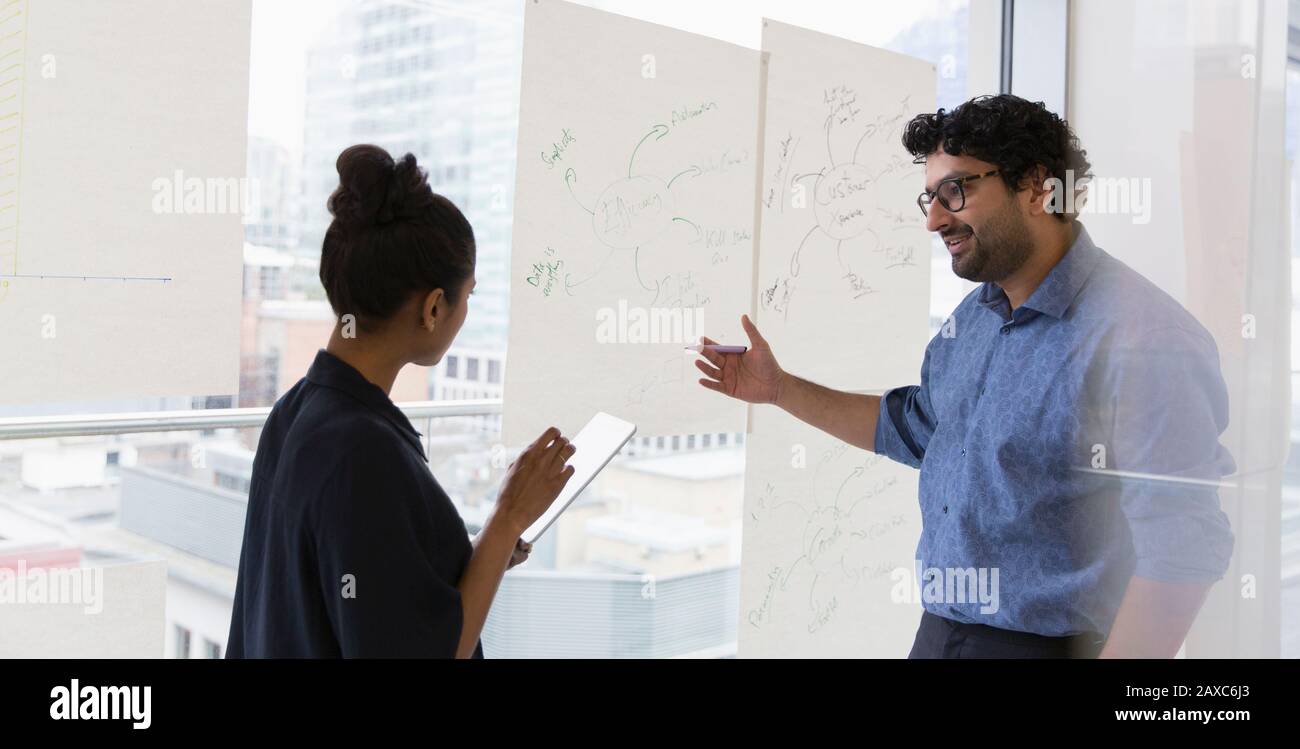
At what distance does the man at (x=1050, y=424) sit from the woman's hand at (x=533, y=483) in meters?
0.70

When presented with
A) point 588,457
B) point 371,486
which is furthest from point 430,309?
point 588,457

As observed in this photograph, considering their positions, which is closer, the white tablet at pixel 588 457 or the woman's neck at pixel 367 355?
the woman's neck at pixel 367 355

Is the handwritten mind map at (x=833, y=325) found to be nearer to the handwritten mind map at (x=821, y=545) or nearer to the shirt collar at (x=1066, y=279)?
the handwritten mind map at (x=821, y=545)

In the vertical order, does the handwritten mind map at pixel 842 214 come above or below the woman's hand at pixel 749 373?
above

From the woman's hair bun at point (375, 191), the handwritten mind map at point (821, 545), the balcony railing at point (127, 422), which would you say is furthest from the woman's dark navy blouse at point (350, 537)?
the handwritten mind map at point (821, 545)

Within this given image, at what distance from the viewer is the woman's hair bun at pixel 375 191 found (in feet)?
3.63

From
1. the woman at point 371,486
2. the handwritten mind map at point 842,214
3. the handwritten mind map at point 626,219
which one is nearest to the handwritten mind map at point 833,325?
the handwritten mind map at point 842,214

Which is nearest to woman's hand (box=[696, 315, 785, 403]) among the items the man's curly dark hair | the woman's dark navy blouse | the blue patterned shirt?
the blue patterned shirt

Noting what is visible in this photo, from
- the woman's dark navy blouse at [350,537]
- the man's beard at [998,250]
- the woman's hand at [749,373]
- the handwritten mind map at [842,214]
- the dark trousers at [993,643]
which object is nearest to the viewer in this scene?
the woman's dark navy blouse at [350,537]

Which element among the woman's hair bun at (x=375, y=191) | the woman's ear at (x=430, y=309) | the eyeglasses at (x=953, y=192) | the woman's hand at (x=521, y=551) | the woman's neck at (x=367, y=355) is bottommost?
the woman's hand at (x=521, y=551)

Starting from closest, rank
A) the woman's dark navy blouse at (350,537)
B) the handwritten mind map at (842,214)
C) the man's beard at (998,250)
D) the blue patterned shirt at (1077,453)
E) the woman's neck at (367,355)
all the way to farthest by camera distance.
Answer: the woman's dark navy blouse at (350,537) < the woman's neck at (367,355) < the blue patterned shirt at (1077,453) < the man's beard at (998,250) < the handwritten mind map at (842,214)
